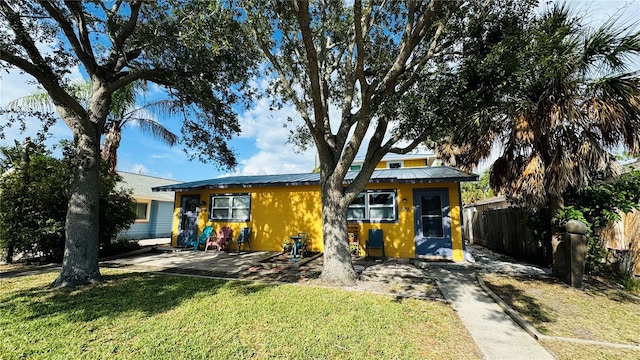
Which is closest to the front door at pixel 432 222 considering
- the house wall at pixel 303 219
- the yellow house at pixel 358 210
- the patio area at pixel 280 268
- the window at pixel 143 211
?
the yellow house at pixel 358 210

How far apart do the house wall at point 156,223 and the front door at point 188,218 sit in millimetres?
5966

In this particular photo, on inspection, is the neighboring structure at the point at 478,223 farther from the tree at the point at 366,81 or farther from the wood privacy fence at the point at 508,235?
the tree at the point at 366,81

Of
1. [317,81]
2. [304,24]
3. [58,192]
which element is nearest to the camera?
[304,24]

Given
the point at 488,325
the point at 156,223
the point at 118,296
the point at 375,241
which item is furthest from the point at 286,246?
the point at 156,223

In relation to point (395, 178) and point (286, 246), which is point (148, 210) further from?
point (395, 178)

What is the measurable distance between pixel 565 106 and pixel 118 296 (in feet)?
32.5

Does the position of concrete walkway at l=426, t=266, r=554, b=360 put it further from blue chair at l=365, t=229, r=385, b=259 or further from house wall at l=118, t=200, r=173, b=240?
house wall at l=118, t=200, r=173, b=240

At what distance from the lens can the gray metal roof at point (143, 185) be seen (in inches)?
640

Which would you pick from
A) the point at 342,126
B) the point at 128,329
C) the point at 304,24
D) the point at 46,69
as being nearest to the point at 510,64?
the point at 342,126

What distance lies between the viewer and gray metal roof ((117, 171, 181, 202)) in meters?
16.3

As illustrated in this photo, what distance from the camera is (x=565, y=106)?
584cm

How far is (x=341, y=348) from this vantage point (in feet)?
10.7

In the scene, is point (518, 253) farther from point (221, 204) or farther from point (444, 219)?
point (221, 204)

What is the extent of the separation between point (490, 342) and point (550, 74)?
5.69 metres
